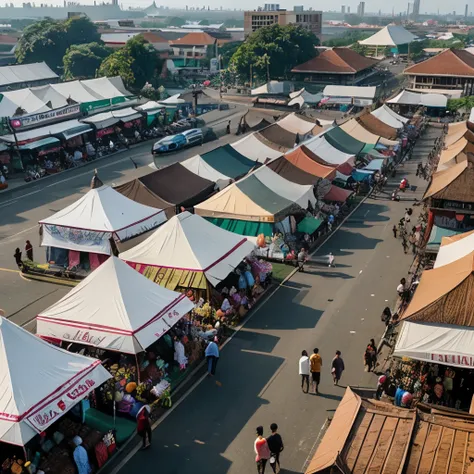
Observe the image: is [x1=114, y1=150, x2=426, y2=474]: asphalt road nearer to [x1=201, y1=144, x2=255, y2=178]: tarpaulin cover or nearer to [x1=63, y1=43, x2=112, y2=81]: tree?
[x1=201, y1=144, x2=255, y2=178]: tarpaulin cover

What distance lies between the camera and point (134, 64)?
63.8m

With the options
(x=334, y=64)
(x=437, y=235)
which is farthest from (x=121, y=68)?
(x=437, y=235)

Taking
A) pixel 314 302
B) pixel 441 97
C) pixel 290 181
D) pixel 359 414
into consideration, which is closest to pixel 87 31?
pixel 441 97

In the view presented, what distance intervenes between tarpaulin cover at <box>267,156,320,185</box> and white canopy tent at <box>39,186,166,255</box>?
664cm

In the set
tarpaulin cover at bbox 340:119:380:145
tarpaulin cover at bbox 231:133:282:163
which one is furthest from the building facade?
tarpaulin cover at bbox 231:133:282:163

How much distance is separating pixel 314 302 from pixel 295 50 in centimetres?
5637

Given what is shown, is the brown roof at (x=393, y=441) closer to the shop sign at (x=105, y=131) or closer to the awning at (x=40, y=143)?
the awning at (x=40, y=143)

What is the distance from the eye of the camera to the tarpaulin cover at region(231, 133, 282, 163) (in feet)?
100

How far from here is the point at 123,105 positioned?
46.9 m

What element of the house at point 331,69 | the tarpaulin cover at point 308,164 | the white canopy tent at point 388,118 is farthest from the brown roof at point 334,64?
the tarpaulin cover at point 308,164

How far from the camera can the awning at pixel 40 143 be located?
3378 cm

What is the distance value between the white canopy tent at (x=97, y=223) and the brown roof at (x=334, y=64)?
166ft

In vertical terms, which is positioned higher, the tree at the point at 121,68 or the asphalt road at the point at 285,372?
the tree at the point at 121,68

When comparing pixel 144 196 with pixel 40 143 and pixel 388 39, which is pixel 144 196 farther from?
pixel 388 39
